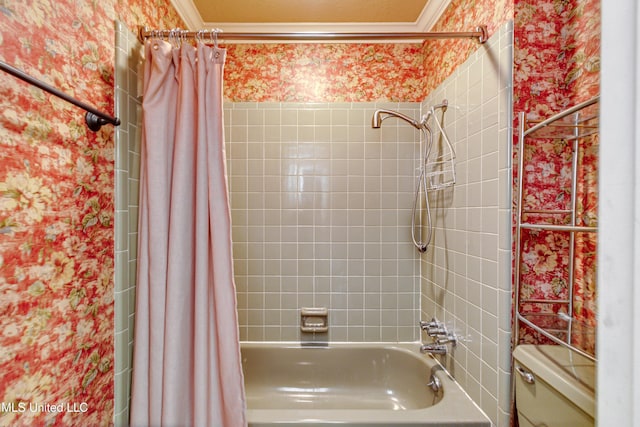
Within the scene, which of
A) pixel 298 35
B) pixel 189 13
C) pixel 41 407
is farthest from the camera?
pixel 189 13

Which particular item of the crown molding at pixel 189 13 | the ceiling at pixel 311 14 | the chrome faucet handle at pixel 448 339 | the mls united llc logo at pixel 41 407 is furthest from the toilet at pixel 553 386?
the crown molding at pixel 189 13

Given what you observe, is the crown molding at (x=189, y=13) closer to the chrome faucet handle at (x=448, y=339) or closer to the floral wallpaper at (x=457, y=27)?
the floral wallpaper at (x=457, y=27)

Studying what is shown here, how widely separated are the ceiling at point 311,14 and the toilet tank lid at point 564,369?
1687 mm

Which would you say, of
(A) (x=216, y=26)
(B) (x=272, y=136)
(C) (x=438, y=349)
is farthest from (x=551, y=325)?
(A) (x=216, y=26)

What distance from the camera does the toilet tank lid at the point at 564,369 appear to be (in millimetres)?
776

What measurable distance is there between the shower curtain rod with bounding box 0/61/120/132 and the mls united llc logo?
29.5 inches

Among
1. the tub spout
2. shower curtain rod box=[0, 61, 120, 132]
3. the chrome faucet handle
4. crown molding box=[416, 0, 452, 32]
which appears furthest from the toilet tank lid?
crown molding box=[416, 0, 452, 32]

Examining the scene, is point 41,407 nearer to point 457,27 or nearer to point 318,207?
point 318,207

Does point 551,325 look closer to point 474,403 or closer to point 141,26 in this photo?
point 474,403

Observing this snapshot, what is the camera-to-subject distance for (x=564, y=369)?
871 millimetres

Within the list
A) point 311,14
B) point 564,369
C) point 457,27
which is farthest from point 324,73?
point 564,369

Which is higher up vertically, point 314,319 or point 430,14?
point 430,14

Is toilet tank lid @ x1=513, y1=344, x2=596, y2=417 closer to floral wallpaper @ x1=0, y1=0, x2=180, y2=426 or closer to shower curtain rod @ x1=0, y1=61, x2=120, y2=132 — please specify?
floral wallpaper @ x1=0, y1=0, x2=180, y2=426

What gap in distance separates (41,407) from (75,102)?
2.74ft
